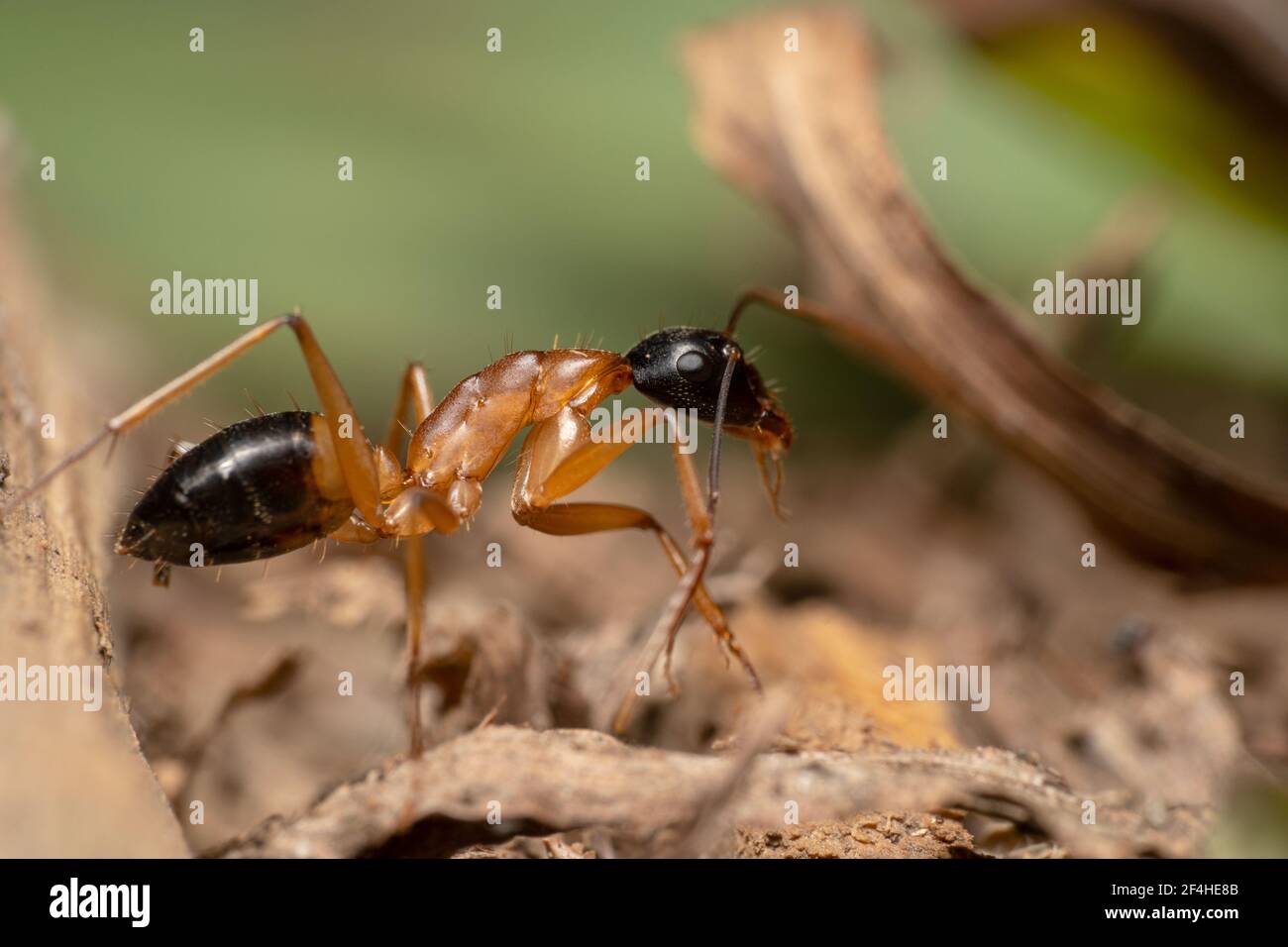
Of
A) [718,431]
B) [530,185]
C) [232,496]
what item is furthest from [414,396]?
[530,185]

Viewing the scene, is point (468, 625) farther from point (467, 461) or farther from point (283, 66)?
point (283, 66)

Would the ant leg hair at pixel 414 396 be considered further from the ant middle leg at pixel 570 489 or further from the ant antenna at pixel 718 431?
the ant antenna at pixel 718 431

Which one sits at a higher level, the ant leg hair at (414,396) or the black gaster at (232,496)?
the ant leg hair at (414,396)

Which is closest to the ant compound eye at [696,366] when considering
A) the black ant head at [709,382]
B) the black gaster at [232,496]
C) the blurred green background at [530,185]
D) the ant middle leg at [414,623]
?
the black ant head at [709,382]

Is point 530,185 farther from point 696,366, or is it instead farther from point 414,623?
point 414,623

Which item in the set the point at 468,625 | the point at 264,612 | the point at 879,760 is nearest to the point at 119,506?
the point at 264,612
